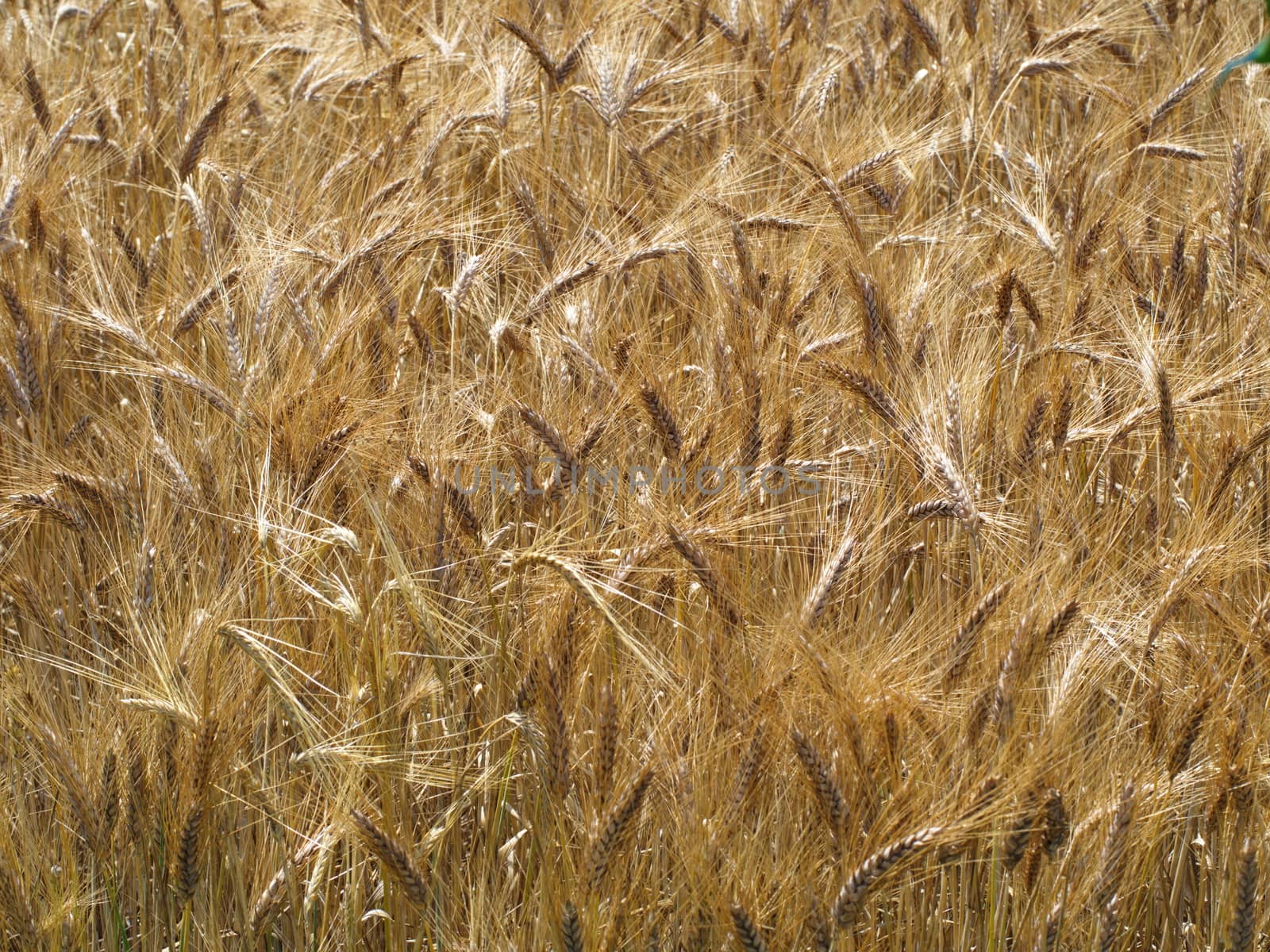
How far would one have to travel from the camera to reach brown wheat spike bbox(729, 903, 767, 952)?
50.8 inches

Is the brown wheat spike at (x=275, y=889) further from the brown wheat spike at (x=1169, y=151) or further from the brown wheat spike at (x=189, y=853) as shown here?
the brown wheat spike at (x=1169, y=151)

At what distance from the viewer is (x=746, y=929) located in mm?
1293

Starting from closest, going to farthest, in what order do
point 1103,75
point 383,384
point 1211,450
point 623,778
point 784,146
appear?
point 623,778 → point 1211,450 → point 383,384 → point 784,146 → point 1103,75

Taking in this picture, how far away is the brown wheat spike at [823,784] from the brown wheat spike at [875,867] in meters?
0.06

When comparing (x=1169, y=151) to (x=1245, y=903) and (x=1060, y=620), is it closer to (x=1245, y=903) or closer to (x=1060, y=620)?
(x=1060, y=620)

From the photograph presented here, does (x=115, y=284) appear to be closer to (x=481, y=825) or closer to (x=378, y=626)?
(x=378, y=626)

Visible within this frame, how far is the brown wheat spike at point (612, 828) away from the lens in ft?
4.24

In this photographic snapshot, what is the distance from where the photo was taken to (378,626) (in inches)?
62.9

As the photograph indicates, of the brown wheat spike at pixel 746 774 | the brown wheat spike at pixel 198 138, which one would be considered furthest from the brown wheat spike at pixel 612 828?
the brown wheat spike at pixel 198 138

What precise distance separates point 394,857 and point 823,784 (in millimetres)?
481

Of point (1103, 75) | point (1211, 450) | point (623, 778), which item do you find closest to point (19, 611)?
point (623, 778)

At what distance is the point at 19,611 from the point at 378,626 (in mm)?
856

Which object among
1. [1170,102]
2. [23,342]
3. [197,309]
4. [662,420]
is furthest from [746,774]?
[1170,102]

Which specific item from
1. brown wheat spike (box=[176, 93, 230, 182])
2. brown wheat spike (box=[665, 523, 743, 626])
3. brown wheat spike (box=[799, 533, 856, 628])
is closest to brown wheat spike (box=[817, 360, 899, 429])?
brown wheat spike (box=[799, 533, 856, 628])
